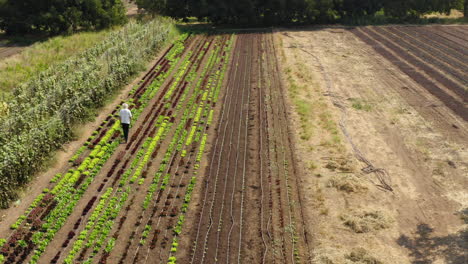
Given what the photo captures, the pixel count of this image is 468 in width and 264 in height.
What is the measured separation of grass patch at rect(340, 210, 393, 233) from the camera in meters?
14.1

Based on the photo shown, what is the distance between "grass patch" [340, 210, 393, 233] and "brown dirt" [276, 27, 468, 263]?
7.2 inches

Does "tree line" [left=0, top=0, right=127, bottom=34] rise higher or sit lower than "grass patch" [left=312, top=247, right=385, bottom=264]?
higher

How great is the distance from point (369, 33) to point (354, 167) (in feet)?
109

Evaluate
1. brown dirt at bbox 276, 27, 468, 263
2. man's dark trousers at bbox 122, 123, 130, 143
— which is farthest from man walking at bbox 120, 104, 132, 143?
brown dirt at bbox 276, 27, 468, 263

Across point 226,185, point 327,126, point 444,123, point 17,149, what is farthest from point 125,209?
point 444,123

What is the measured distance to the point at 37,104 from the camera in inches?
821

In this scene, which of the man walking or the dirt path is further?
the man walking

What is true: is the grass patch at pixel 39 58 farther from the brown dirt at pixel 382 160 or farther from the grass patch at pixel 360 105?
the grass patch at pixel 360 105

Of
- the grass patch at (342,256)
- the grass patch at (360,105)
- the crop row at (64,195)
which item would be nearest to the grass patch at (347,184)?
the grass patch at (342,256)

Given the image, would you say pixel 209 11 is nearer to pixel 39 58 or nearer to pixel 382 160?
A: pixel 39 58

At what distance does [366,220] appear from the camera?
14.4 m

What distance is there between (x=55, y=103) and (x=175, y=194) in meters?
10.2

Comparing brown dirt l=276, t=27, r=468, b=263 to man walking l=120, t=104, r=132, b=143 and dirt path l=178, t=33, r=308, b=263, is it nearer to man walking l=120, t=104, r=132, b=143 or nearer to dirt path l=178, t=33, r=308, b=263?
dirt path l=178, t=33, r=308, b=263

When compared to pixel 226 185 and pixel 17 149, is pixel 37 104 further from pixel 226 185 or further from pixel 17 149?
pixel 226 185
